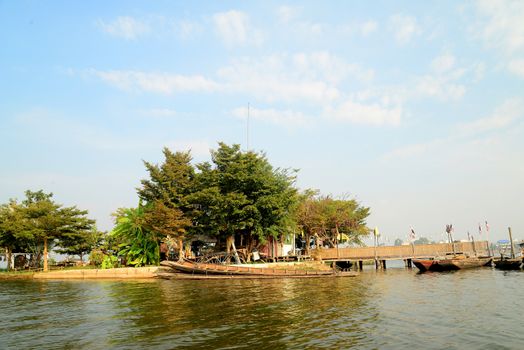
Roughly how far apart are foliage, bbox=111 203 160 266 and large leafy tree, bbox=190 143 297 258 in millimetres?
6923

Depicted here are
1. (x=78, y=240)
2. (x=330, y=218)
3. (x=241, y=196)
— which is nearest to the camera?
(x=241, y=196)

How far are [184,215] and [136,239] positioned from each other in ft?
24.5

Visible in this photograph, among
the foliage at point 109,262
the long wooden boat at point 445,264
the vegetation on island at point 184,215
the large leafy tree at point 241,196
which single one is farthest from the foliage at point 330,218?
the foliage at point 109,262

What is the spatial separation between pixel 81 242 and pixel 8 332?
36827mm

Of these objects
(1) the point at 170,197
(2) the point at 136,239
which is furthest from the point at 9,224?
(1) the point at 170,197

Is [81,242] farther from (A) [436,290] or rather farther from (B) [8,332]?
(A) [436,290]

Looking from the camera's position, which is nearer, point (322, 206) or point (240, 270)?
point (240, 270)

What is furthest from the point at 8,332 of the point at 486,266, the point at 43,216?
the point at 486,266

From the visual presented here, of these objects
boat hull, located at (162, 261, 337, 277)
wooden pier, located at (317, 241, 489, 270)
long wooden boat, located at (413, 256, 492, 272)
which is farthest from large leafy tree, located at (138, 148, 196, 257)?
long wooden boat, located at (413, 256, 492, 272)

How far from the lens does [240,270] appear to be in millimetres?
33906

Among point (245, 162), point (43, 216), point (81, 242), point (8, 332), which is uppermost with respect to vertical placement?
point (245, 162)

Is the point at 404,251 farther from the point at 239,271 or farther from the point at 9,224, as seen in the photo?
the point at 9,224

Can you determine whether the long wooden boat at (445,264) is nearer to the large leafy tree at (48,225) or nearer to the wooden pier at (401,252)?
the wooden pier at (401,252)

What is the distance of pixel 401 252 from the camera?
156 feet
